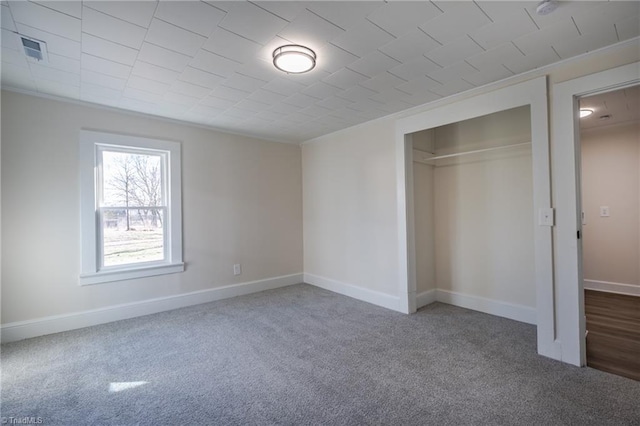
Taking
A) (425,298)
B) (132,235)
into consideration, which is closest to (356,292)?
(425,298)

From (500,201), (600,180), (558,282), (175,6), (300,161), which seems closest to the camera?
(175,6)

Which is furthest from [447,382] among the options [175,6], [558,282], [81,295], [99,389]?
[81,295]

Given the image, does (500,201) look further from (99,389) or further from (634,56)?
(99,389)

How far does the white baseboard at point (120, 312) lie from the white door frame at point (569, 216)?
373cm

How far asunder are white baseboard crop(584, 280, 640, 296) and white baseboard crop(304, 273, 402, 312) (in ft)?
10.6

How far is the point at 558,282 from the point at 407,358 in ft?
4.58

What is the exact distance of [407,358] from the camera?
252 centimetres

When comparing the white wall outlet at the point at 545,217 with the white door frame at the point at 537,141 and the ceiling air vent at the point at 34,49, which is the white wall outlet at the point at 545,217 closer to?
the white door frame at the point at 537,141

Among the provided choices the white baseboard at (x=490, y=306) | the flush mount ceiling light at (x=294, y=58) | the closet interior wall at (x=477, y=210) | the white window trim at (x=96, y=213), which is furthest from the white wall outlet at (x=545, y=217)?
the white window trim at (x=96, y=213)

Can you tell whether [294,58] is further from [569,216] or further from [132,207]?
[132,207]

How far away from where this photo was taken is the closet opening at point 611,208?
11.8 feet

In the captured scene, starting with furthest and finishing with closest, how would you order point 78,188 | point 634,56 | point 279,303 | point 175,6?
1. point 279,303
2. point 78,188
3. point 634,56
4. point 175,6

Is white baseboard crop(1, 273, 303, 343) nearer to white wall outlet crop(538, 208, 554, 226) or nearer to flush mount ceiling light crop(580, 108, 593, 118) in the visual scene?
white wall outlet crop(538, 208, 554, 226)

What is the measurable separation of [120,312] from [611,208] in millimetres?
6798
